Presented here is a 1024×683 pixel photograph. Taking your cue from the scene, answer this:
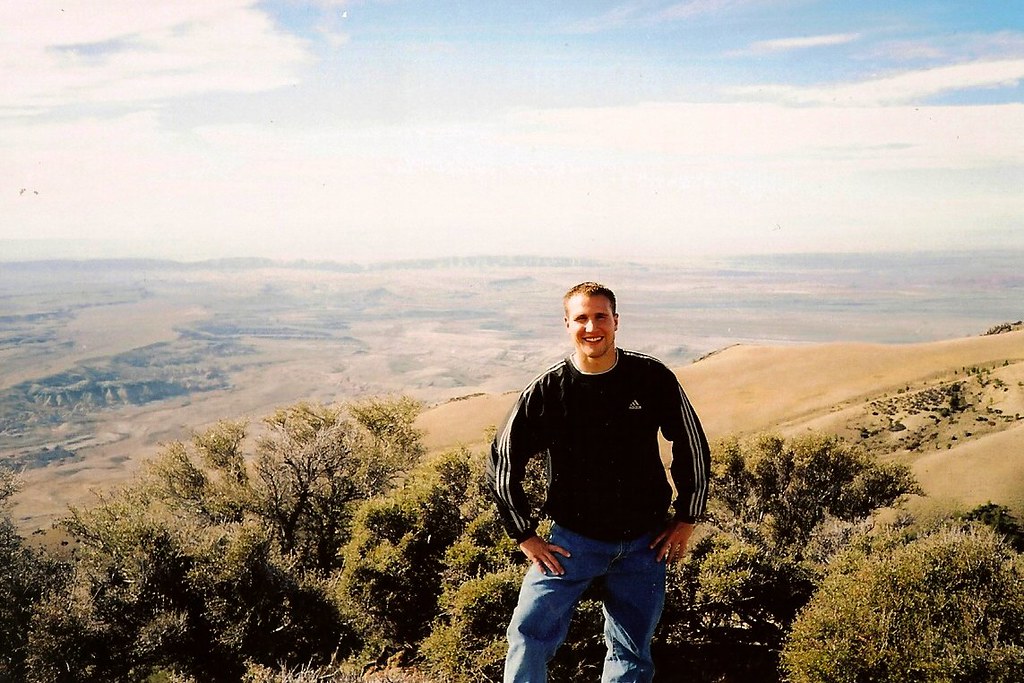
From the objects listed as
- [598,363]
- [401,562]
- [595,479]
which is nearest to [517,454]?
[595,479]

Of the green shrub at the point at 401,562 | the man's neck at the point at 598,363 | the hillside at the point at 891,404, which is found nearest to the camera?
the man's neck at the point at 598,363

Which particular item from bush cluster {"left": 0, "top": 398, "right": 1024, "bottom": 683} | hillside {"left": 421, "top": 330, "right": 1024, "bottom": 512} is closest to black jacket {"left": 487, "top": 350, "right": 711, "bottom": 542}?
bush cluster {"left": 0, "top": 398, "right": 1024, "bottom": 683}

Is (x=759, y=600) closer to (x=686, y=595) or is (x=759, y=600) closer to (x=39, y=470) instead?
(x=686, y=595)

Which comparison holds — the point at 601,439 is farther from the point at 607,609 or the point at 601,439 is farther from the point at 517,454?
the point at 607,609

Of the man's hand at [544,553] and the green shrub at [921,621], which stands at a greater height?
the man's hand at [544,553]

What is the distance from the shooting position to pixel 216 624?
1148cm

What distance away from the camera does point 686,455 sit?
400 cm

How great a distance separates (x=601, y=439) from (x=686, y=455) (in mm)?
554

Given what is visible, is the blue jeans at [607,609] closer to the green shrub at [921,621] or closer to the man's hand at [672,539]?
the man's hand at [672,539]

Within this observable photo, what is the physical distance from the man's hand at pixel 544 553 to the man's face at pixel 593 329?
3.24ft

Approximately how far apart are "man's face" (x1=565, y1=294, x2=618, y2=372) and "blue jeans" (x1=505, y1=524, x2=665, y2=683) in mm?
981

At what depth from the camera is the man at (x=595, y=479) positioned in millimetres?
3812

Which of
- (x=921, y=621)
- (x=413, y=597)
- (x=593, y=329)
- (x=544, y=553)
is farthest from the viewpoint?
(x=413, y=597)

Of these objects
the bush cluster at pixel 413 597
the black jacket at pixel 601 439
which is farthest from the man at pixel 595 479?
the bush cluster at pixel 413 597
